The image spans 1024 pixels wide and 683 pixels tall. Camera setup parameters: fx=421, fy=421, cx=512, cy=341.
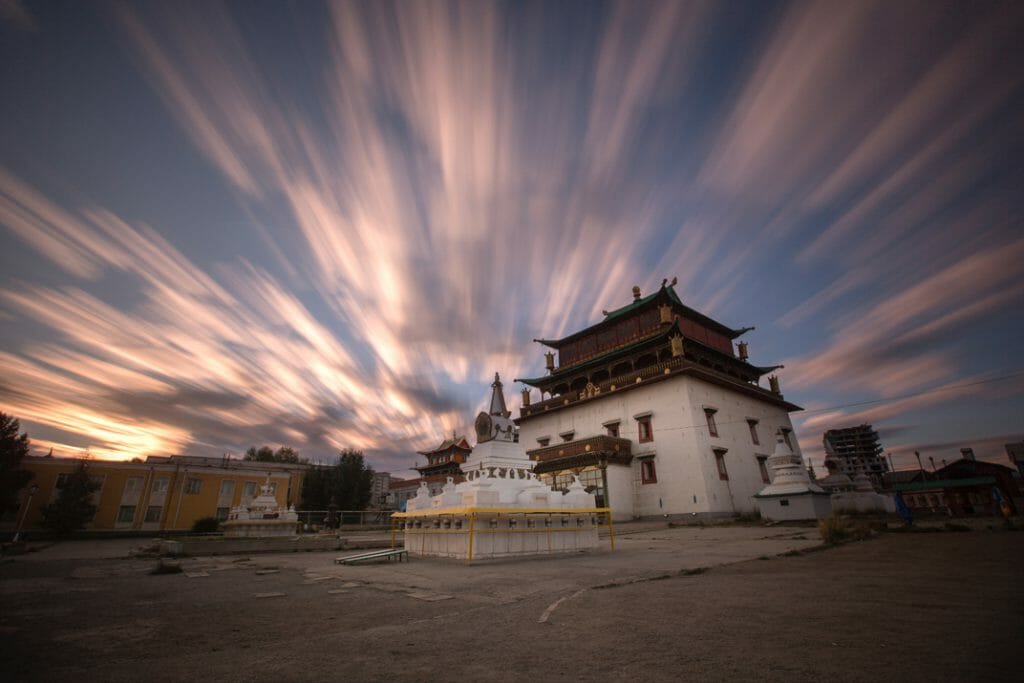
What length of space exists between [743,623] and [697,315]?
32334 millimetres

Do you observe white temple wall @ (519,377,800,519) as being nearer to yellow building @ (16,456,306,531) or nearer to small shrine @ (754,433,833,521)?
small shrine @ (754,433,833,521)

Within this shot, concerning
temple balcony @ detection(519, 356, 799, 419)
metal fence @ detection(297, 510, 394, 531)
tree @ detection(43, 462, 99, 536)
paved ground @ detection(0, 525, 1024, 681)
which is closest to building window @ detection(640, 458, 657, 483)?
temple balcony @ detection(519, 356, 799, 419)

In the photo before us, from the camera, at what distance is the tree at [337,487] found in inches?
1742

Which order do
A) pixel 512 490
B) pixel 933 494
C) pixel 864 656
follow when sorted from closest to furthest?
1. pixel 864 656
2. pixel 512 490
3. pixel 933 494

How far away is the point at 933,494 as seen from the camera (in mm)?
40656

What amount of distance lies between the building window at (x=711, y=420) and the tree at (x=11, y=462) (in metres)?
45.5

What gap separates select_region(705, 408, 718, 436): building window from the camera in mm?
26453

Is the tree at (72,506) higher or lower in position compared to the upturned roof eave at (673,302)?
lower

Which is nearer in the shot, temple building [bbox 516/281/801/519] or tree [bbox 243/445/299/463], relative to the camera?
temple building [bbox 516/281/801/519]

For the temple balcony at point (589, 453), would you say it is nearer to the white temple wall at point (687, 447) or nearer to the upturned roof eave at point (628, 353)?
the white temple wall at point (687, 447)

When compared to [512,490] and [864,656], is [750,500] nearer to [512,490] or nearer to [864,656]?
[512,490]

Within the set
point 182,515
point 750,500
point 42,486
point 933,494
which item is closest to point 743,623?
point 750,500

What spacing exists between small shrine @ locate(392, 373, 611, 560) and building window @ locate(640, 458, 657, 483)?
16.2 meters

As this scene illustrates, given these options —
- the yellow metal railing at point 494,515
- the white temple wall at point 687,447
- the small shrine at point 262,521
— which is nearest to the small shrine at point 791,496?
the white temple wall at point 687,447
